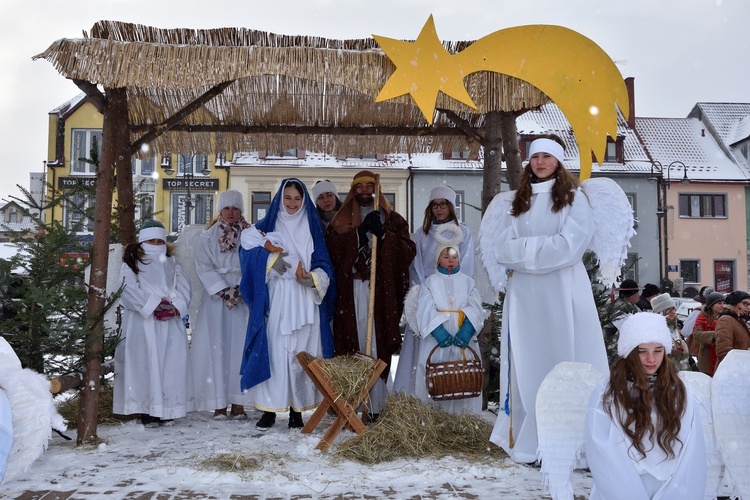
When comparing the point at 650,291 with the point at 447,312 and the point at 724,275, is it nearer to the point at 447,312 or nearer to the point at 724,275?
the point at 447,312

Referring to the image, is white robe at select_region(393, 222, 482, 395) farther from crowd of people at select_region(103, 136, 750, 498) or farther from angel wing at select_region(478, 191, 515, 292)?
angel wing at select_region(478, 191, 515, 292)

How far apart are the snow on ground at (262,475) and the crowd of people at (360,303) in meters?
0.51

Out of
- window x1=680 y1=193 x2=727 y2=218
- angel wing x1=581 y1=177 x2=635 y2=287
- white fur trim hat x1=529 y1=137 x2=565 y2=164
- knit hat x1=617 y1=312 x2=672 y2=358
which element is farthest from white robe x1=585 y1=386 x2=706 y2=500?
window x1=680 y1=193 x2=727 y2=218

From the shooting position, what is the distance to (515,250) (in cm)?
477

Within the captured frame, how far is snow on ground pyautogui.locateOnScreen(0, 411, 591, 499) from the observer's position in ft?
13.3

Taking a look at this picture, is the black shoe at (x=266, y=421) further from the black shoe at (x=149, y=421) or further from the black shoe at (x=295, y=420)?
the black shoe at (x=149, y=421)

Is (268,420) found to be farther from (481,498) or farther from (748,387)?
(748,387)

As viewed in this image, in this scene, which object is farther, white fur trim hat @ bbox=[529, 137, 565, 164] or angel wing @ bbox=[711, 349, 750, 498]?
white fur trim hat @ bbox=[529, 137, 565, 164]

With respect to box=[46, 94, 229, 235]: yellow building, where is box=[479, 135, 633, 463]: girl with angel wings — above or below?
below

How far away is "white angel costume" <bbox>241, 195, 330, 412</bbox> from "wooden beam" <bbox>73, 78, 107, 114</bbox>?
154cm

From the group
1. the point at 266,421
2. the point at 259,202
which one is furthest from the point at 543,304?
the point at 259,202

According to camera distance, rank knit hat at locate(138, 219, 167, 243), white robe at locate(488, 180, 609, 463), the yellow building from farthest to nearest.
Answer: the yellow building < knit hat at locate(138, 219, 167, 243) < white robe at locate(488, 180, 609, 463)

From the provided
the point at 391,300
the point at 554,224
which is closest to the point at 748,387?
the point at 554,224

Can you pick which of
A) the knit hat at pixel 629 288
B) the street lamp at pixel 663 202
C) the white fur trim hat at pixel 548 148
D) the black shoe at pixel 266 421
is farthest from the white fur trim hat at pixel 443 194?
the street lamp at pixel 663 202
